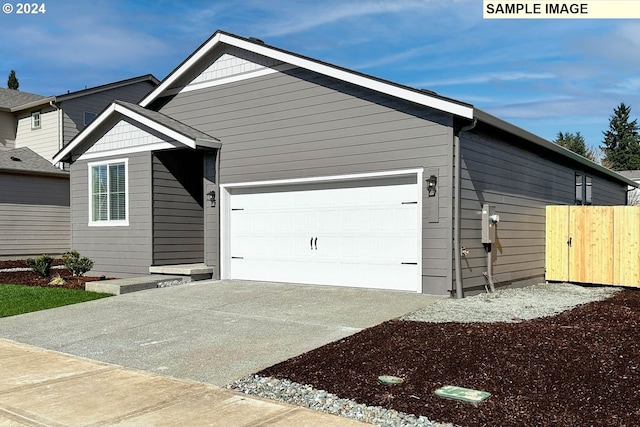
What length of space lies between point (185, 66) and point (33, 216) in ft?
31.5

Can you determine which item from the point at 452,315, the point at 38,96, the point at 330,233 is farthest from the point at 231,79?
the point at 38,96

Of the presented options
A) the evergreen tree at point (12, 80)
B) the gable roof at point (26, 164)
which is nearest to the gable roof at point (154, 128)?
the gable roof at point (26, 164)

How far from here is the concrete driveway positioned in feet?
19.6

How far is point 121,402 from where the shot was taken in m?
4.59

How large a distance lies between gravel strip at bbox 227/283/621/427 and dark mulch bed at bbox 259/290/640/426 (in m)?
0.15

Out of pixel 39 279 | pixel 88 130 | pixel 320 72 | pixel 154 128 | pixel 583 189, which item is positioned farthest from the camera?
pixel 583 189

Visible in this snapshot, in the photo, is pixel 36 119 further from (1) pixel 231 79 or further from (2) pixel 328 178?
(2) pixel 328 178

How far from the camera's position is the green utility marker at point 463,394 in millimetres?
4304

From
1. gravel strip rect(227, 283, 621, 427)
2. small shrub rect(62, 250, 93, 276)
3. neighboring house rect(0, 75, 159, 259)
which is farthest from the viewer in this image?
neighboring house rect(0, 75, 159, 259)

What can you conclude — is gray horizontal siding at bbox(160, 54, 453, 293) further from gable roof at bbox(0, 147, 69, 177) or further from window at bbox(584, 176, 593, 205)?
window at bbox(584, 176, 593, 205)

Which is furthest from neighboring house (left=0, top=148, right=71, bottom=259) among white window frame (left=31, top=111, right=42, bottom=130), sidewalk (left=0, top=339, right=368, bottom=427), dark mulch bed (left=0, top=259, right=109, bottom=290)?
sidewalk (left=0, top=339, right=368, bottom=427)

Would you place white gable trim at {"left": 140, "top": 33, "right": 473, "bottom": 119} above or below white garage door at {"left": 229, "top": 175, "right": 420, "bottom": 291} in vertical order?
above

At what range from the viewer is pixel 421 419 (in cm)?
405

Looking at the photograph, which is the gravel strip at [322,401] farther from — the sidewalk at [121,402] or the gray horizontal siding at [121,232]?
the gray horizontal siding at [121,232]
